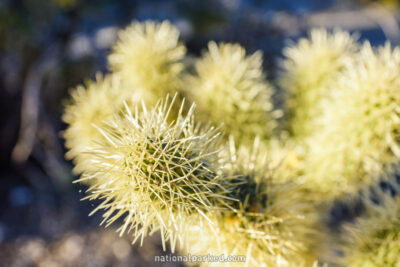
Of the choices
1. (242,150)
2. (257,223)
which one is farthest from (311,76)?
(257,223)

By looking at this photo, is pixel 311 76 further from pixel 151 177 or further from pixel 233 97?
pixel 151 177

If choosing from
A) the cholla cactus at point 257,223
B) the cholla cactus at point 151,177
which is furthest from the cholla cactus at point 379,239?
the cholla cactus at point 151,177

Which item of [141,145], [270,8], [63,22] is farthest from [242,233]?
[270,8]

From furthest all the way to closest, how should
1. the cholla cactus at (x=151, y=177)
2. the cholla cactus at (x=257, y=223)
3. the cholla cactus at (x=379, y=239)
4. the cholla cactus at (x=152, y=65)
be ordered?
the cholla cactus at (x=152, y=65) → the cholla cactus at (x=379, y=239) → the cholla cactus at (x=257, y=223) → the cholla cactus at (x=151, y=177)

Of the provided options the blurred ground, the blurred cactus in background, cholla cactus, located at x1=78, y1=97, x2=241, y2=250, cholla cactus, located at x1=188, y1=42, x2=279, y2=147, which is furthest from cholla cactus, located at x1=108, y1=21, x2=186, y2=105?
the blurred ground

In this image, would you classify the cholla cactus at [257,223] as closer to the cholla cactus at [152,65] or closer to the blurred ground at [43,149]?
the cholla cactus at [152,65]

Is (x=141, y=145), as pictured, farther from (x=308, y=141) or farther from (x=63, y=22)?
(x=63, y=22)

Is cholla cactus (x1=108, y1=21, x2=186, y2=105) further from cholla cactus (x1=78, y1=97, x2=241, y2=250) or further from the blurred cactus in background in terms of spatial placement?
cholla cactus (x1=78, y1=97, x2=241, y2=250)
